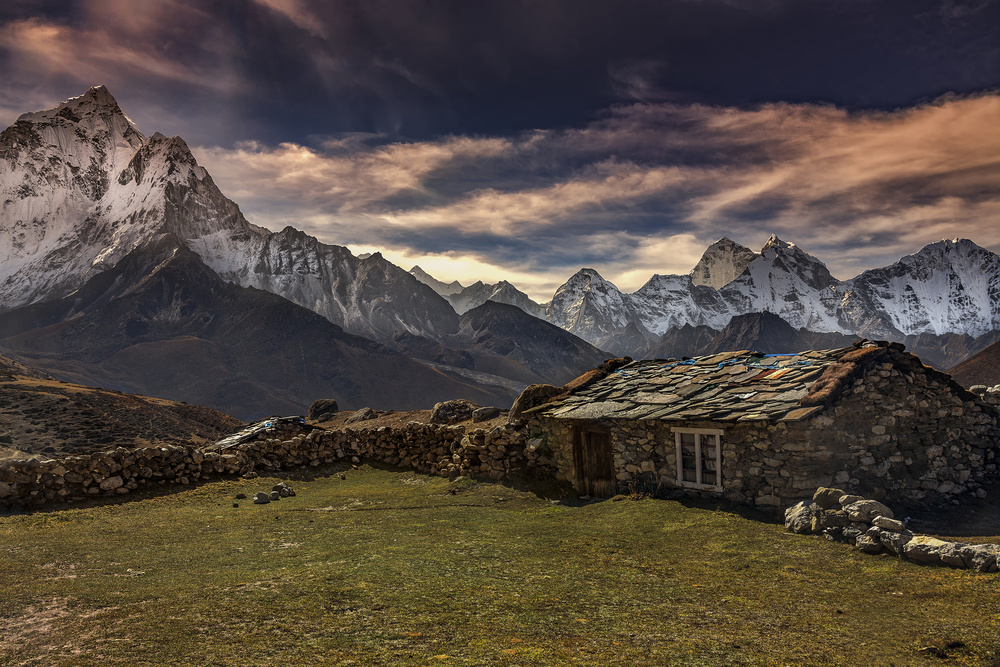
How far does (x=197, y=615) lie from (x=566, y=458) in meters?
11.6

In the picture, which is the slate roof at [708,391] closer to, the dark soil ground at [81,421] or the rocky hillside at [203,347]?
the dark soil ground at [81,421]

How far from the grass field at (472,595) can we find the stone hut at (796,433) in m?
1.43

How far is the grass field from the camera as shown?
6.11 m

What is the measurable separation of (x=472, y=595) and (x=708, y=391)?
32.1 ft

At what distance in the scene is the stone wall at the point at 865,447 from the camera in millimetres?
12570

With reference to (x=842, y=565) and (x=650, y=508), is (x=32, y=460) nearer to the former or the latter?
(x=650, y=508)

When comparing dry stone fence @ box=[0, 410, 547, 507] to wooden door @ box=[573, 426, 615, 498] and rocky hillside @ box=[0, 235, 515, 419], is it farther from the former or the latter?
rocky hillside @ box=[0, 235, 515, 419]

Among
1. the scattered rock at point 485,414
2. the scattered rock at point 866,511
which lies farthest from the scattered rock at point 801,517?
the scattered rock at point 485,414

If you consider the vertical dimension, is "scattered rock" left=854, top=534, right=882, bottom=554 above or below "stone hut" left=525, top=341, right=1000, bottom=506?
below

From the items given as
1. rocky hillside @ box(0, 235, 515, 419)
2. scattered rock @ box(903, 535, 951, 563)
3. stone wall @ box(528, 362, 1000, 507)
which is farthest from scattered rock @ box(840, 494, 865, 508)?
rocky hillside @ box(0, 235, 515, 419)

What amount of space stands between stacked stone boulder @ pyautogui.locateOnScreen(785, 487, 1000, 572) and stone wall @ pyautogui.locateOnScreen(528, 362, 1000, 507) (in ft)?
4.52

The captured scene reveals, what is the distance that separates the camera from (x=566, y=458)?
1716 cm

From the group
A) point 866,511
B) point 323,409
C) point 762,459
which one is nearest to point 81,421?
point 323,409

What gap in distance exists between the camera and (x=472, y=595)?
26.3 feet
